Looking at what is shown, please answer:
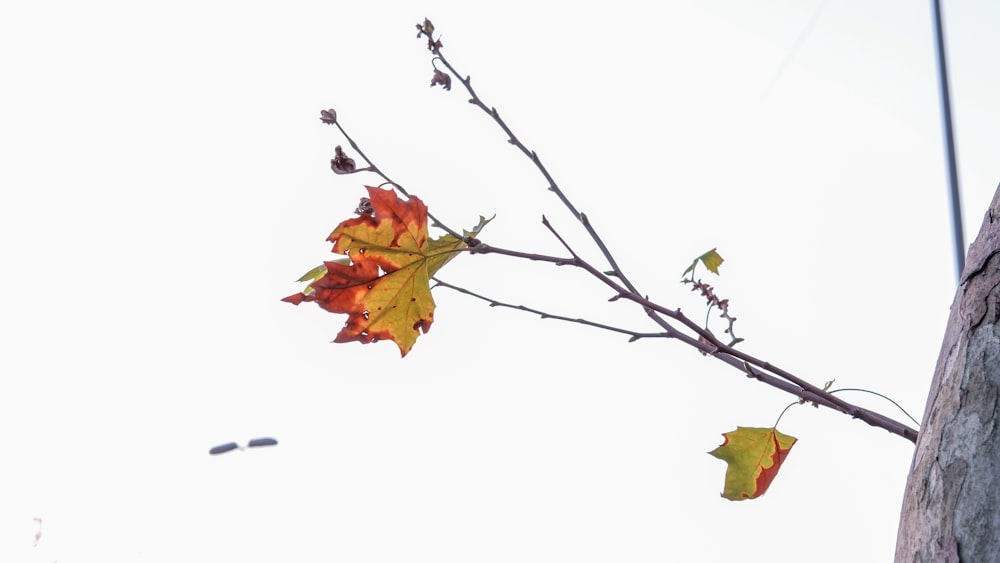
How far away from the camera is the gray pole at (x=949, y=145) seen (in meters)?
1.43

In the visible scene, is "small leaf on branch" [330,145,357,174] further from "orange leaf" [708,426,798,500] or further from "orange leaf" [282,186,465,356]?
"orange leaf" [708,426,798,500]

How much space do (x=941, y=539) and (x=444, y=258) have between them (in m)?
0.40

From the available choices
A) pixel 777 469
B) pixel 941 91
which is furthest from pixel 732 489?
pixel 941 91

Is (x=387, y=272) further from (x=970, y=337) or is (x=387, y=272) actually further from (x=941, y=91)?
(x=941, y=91)

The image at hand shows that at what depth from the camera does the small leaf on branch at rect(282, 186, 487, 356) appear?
26.0 inches

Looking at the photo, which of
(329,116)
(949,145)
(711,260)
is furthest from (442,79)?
(949,145)

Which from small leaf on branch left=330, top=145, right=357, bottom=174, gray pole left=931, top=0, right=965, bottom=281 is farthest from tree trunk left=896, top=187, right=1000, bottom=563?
gray pole left=931, top=0, right=965, bottom=281

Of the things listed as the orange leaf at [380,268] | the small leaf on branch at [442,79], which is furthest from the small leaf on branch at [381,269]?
the small leaf on branch at [442,79]

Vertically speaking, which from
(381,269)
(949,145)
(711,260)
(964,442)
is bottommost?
(964,442)

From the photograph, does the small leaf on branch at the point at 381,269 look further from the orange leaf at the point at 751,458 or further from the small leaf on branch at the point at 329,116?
the orange leaf at the point at 751,458

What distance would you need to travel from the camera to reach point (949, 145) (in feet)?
5.61

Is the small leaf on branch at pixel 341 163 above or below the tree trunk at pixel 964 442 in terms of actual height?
above

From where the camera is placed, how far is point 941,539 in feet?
1.46

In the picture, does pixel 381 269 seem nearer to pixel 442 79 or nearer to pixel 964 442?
pixel 442 79
